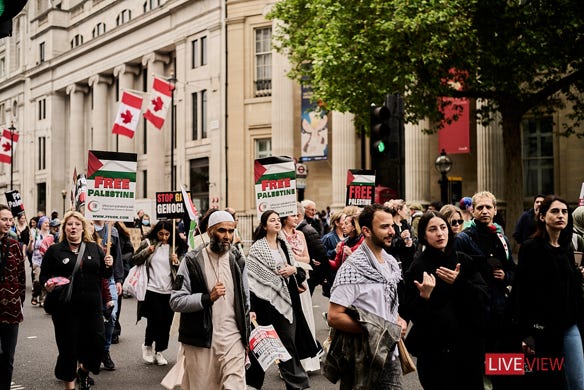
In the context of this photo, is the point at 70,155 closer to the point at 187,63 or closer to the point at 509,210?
the point at 187,63

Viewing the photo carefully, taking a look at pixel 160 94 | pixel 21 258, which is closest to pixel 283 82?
pixel 160 94

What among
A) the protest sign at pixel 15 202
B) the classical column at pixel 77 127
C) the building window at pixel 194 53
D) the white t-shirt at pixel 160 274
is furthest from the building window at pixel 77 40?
the white t-shirt at pixel 160 274

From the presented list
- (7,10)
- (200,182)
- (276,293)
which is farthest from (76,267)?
(200,182)

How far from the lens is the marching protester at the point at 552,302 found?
19.4ft

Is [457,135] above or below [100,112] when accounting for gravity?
below

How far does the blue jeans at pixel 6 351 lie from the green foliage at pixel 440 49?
14.5m

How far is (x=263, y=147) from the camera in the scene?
128ft

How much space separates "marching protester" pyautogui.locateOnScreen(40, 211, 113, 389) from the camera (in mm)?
7758

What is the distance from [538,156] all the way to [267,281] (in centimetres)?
2315

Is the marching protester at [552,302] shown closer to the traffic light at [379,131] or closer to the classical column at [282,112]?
the traffic light at [379,131]

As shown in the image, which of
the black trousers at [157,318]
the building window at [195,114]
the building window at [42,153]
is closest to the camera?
the black trousers at [157,318]

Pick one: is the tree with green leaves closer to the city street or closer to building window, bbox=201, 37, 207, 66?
the city street

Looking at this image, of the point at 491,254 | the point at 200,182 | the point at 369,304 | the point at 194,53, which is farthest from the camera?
the point at 194,53

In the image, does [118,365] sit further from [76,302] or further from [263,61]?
[263,61]
